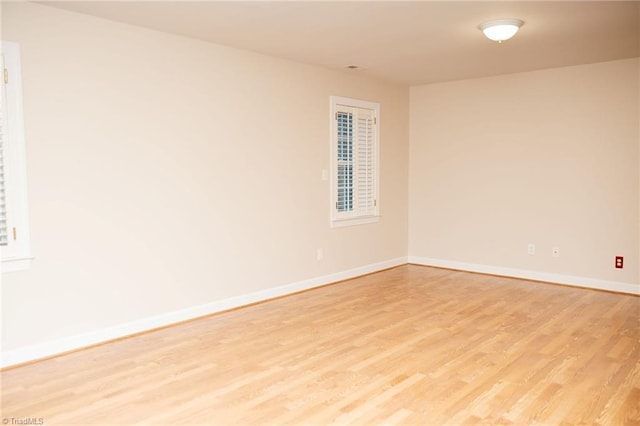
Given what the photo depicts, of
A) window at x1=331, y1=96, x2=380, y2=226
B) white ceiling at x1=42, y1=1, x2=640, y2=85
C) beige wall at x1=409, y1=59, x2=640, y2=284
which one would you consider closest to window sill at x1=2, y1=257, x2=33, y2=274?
white ceiling at x1=42, y1=1, x2=640, y2=85

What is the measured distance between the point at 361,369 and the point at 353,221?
9.35ft

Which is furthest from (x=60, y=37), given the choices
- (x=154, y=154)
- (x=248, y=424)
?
(x=248, y=424)

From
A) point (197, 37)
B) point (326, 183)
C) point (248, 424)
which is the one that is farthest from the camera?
point (326, 183)

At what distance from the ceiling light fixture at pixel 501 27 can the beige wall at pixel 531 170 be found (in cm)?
200

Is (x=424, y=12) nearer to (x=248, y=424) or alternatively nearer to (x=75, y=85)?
(x=75, y=85)

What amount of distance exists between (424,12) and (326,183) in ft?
7.83

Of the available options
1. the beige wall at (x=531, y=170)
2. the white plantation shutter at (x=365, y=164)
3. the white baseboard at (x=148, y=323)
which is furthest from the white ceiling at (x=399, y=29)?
the white baseboard at (x=148, y=323)

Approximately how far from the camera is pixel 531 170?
5754 millimetres

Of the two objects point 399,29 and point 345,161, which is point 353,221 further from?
point 399,29

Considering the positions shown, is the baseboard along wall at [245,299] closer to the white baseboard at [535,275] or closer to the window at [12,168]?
the white baseboard at [535,275]

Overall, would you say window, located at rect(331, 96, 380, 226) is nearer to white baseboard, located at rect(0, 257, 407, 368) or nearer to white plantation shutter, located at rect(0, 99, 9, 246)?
white baseboard, located at rect(0, 257, 407, 368)

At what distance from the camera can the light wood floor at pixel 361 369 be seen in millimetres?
2639

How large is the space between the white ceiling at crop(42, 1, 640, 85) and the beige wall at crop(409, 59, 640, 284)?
444 millimetres

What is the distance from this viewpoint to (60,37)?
3432mm
